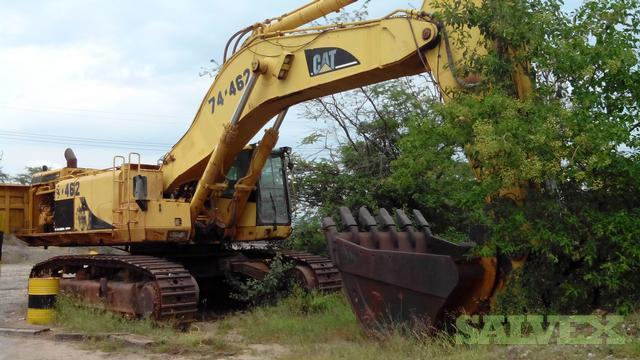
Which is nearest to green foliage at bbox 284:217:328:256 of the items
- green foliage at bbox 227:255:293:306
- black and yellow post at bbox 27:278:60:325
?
green foliage at bbox 227:255:293:306

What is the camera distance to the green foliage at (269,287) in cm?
1080

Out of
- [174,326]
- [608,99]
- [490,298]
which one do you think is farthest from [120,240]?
[608,99]

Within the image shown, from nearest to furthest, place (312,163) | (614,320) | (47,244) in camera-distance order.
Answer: (614,320) < (47,244) < (312,163)

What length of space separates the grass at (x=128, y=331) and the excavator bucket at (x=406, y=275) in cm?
184

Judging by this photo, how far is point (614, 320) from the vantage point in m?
6.16

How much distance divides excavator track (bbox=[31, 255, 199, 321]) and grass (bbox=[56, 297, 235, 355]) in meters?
0.19

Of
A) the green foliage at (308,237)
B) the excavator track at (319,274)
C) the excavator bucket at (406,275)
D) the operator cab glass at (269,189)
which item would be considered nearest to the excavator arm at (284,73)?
the operator cab glass at (269,189)

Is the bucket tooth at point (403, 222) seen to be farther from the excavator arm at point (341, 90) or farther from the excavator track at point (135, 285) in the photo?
the excavator track at point (135, 285)

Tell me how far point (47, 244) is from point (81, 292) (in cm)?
193

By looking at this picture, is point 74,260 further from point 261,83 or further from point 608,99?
point 608,99

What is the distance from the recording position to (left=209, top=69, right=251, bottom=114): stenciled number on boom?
10.1 m

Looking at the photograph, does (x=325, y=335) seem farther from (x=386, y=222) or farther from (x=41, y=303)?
(x=41, y=303)

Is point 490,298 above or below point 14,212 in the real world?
below

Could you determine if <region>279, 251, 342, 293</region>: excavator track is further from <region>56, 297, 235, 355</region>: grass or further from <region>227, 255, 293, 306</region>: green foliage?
<region>56, 297, 235, 355</region>: grass
